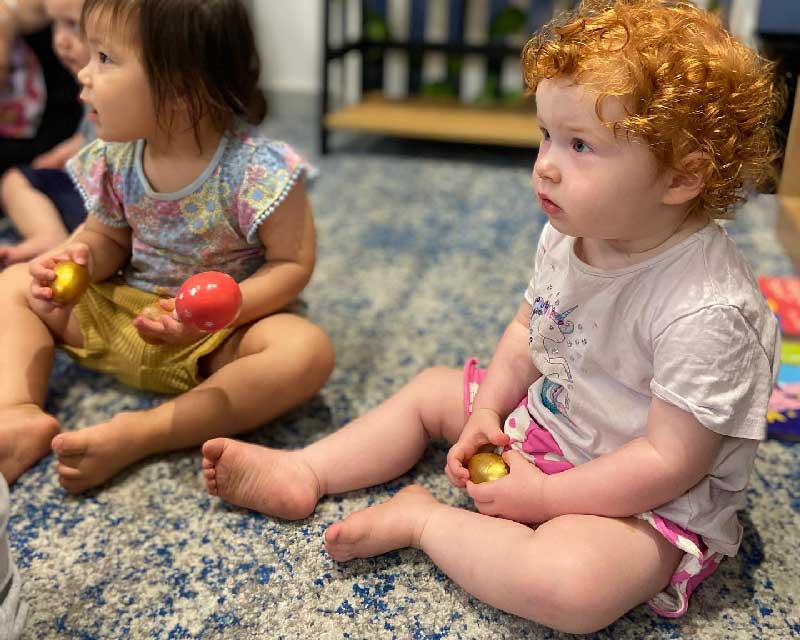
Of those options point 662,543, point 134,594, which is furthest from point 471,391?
point 134,594

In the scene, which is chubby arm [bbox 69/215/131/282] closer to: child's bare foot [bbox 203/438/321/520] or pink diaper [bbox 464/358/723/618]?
child's bare foot [bbox 203/438/321/520]

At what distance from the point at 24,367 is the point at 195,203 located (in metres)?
0.24

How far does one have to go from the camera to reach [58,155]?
1.35 metres

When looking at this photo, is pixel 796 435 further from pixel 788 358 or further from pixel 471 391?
pixel 471 391

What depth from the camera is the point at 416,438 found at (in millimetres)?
790

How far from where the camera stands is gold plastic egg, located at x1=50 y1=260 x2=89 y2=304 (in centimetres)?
82


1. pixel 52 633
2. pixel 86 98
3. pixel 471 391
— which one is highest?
pixel 86 98

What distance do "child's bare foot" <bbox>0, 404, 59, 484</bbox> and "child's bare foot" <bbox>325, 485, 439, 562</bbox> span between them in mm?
318

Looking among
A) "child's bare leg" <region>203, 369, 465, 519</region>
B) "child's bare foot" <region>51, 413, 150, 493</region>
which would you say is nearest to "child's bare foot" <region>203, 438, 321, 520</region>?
"child's bare leg" <region>203, 369, 465, 519</region>

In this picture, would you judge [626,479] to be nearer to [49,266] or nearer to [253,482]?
[253,482]

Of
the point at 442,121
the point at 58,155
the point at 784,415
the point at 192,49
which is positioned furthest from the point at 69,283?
the point at 442,121

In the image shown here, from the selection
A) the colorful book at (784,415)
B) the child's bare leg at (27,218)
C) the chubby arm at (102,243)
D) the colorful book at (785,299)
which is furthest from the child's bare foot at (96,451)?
the colorful book at (785,299)

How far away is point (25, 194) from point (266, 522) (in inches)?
31.7

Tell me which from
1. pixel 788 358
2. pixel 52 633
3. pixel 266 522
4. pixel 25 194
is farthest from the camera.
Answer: pixel 25 194
